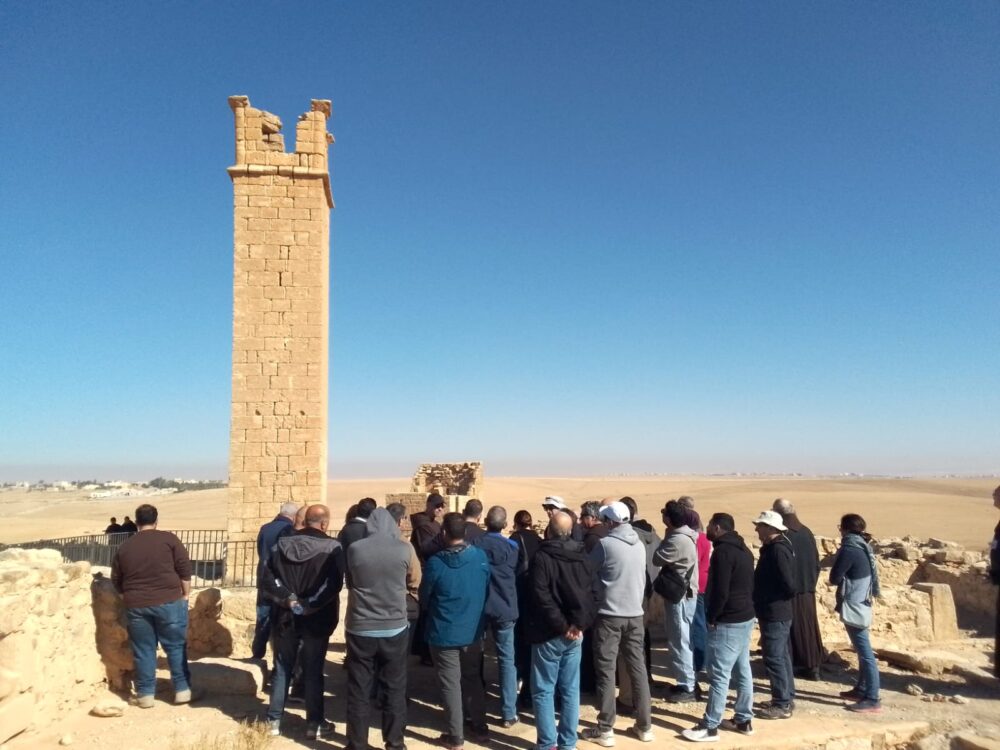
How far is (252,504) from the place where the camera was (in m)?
10.5

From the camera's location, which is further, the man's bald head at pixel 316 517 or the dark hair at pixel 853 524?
the dark hair at pixel 853 524

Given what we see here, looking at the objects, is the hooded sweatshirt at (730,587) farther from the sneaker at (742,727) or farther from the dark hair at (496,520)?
the dark hair at (496,520)

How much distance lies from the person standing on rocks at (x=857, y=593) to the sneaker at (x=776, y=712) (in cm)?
68

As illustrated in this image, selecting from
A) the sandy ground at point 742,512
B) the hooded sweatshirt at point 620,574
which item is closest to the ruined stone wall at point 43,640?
the hooded sweatshirt at point 620,574

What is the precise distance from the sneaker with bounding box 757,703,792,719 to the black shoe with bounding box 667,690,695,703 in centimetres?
57

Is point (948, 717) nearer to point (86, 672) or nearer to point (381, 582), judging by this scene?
point (381, 582)

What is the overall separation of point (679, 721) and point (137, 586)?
446cm

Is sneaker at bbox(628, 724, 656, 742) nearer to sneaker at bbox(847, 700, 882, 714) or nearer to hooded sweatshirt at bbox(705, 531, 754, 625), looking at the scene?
hooded sweatshirt at bbox(705, 531, 754, 625)

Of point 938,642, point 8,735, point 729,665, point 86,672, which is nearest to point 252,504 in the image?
point 86,672

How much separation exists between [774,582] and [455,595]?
8.81ft

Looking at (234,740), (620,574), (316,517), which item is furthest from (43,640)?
(620,574)

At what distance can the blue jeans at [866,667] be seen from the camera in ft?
17.6

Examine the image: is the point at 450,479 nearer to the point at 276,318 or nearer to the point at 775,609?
the point at 276,318

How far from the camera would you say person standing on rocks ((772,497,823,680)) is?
19.8 ft
